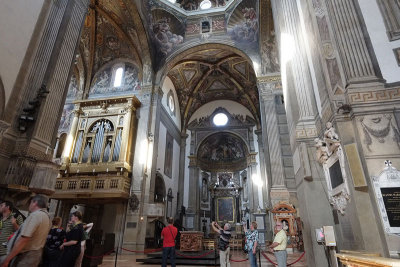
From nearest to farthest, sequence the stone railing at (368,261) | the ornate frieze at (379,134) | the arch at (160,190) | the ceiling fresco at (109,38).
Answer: the stone railing at (368,261)
the ornate frieze at (379,134)
the ceiling fresco at (109,38)
the arch at (160,190)

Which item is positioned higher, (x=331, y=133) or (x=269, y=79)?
(x=269, y=79)

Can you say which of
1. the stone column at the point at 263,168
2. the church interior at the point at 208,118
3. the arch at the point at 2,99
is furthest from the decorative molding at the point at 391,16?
the stone column at the point at 263,168

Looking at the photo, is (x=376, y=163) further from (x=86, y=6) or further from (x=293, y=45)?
(x=86, y=6)

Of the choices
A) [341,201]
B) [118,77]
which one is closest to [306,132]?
[341,201]

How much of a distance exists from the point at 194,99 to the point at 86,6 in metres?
12.0

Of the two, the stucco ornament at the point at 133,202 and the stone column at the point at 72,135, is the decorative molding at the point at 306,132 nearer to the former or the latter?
the stucco ornament at the point at 133,202

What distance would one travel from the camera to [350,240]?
126 inches

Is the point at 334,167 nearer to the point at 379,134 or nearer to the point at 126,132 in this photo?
the point at 379,134

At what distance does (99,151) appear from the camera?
1148 centimetres

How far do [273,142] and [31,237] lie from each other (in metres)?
9.04

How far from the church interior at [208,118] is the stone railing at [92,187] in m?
0.06

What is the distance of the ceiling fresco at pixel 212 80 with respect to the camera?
15.9 meters

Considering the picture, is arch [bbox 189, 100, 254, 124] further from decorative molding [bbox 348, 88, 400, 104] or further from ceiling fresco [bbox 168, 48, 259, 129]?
decorative molding [bbox 348, 88, 400, 104]

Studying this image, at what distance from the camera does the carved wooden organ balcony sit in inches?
405
